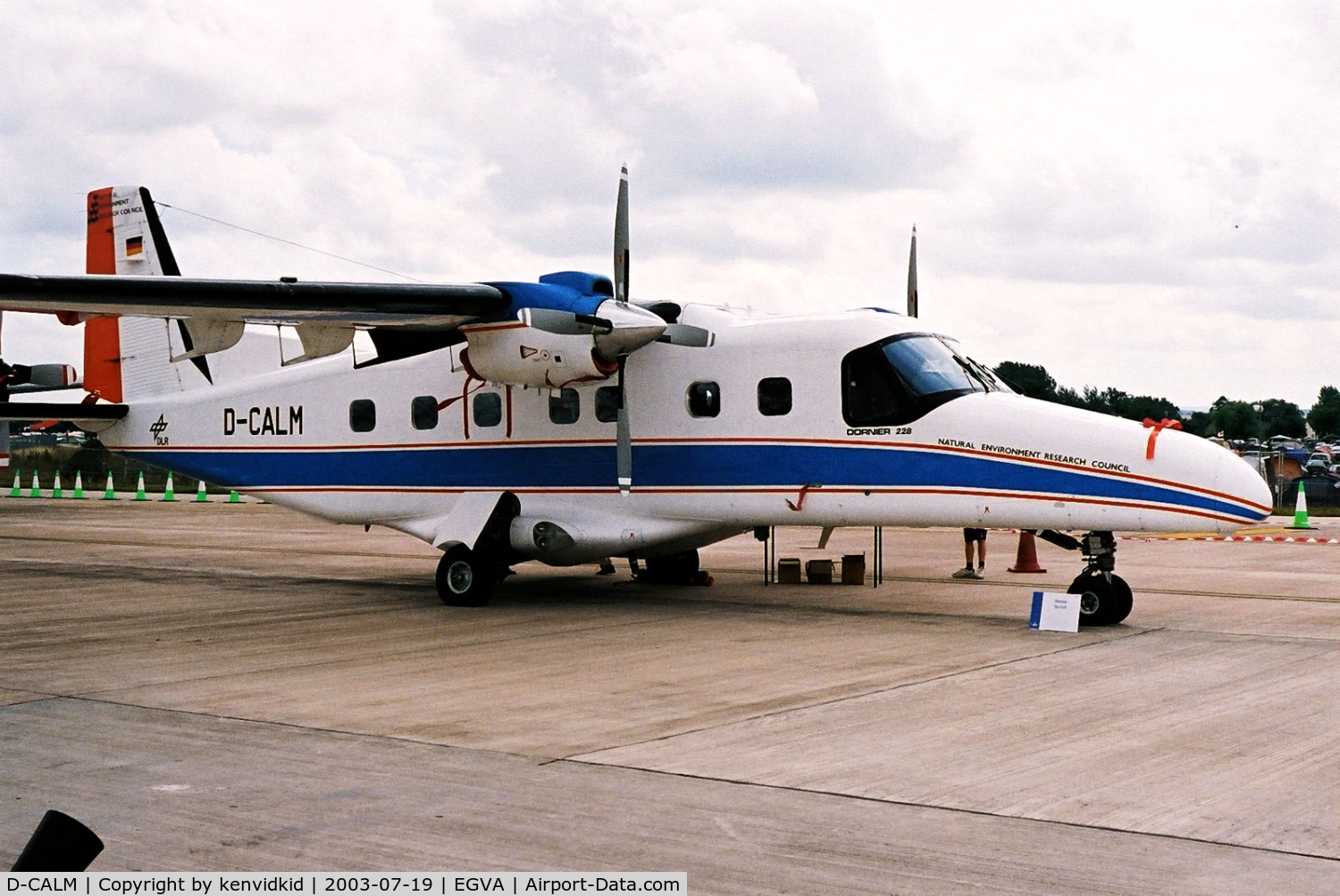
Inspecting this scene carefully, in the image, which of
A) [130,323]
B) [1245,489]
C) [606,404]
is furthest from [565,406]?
[130,323]

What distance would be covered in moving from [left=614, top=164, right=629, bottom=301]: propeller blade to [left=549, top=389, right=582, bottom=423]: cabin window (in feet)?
4.16

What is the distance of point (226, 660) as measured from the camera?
10477mm

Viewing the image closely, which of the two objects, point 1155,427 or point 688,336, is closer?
point 1155,427

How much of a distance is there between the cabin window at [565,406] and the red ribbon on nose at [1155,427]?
5.79m

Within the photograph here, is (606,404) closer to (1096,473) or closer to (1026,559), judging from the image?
(1096,473)

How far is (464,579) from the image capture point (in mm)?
14266

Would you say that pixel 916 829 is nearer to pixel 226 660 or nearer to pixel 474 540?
pixel 226 660

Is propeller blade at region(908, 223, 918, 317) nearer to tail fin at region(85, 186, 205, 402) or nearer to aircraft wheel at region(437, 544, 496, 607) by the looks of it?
aircraft wheel at region(437, 544, 496, 607)

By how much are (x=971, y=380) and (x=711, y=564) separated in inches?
286

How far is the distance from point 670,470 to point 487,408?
93.7 inches

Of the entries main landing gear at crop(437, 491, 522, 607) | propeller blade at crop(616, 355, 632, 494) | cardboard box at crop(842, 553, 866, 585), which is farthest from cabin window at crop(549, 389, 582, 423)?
cardboard box at crop(842, 553, 866, 585)

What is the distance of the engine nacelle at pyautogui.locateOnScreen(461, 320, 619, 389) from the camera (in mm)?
13352

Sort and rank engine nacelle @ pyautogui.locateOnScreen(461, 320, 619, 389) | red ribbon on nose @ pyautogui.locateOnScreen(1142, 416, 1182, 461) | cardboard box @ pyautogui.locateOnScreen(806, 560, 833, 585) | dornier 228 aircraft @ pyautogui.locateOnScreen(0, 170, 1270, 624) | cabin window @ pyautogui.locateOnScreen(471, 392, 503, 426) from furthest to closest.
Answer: cardboard box @ pyautogui.locateOnScreen(806, 560, 833, 585) < cabin window @ pyautogui.locateOnScreen(471, 392, 503, 426) < engine nacelle @ pyautogui.locateOnScreen(461, 320, 619, 389) < dornier 228 aircraft @ pyautogui.locateOnScreen(0, 170, 1270, 624) < red ribbon on nose @ pyautogui.locateOnScreen(1142, 416, 1182, 461)

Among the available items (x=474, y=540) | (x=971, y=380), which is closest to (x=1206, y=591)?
(x=971, y=380)
